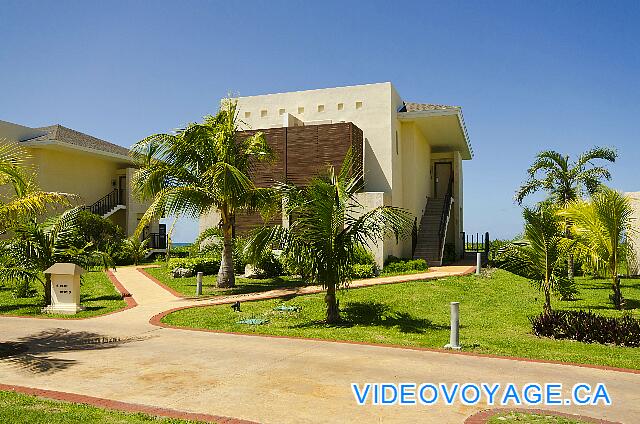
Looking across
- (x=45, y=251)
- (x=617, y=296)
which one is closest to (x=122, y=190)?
(x=45, y=251)

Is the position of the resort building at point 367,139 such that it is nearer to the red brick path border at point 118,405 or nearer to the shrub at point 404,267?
the shrub at point 404,267

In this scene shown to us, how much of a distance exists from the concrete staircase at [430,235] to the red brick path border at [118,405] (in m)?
19.3

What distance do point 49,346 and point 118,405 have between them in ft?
16.0

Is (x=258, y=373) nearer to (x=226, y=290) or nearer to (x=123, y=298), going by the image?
(x=226, y=290)

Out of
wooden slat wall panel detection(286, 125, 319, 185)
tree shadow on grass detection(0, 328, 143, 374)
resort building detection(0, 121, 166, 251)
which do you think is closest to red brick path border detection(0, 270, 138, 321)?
tree shadow on grass detection(0, 328, 143, 374)

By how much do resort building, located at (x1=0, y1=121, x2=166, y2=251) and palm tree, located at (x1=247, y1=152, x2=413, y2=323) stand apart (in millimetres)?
21171

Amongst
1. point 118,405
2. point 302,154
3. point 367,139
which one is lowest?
point 118,405

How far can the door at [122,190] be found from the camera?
36.0 meters

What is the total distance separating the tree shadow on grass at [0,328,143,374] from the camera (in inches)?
340

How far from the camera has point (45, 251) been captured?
15078mm

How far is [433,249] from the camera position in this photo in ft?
83.3

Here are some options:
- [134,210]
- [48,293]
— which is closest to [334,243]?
[48,293]

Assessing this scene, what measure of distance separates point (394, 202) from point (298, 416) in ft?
61.0

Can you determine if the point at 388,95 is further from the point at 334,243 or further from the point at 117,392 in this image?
the point at 117,392
